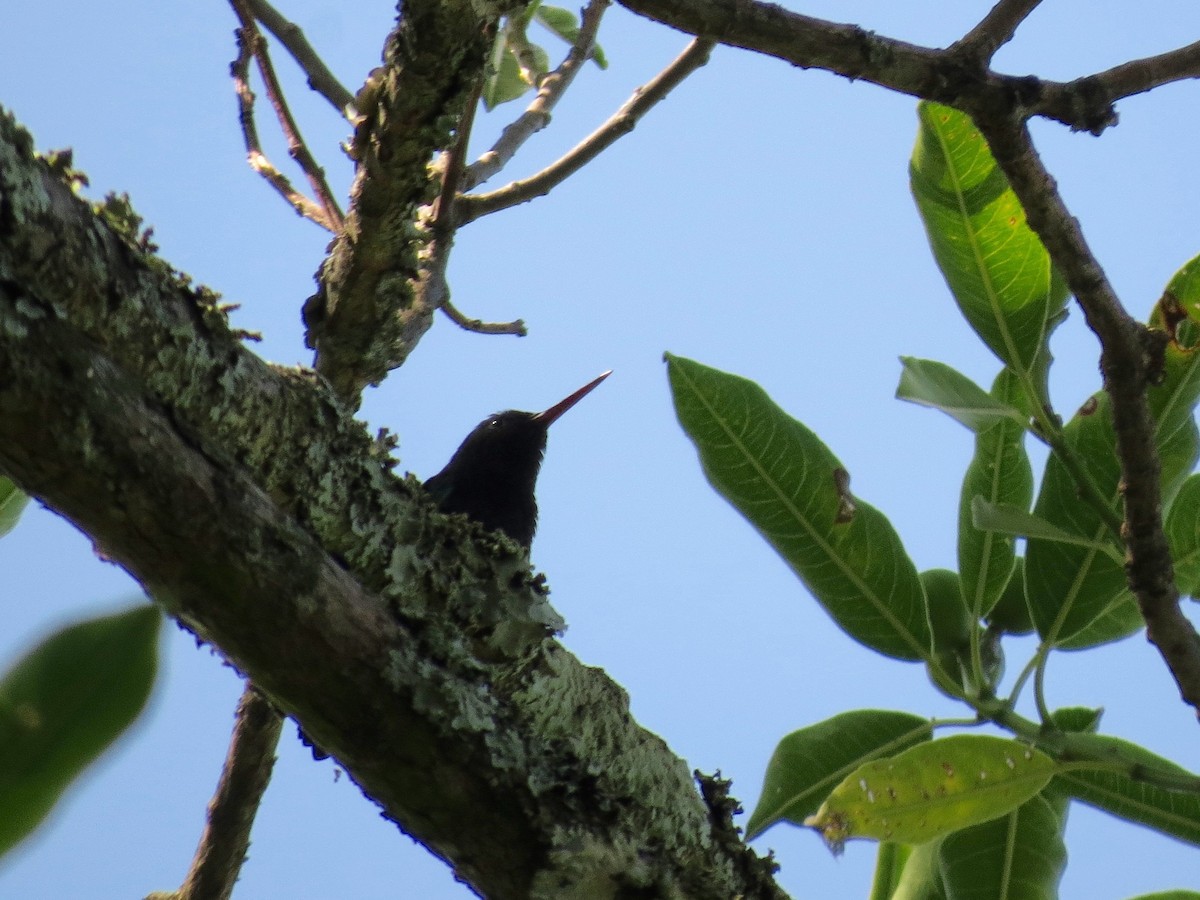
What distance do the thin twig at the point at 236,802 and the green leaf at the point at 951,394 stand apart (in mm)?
1414

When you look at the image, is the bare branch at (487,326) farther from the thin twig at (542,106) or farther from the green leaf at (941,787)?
the green leaf at (941,787)

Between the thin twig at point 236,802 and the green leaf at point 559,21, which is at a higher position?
the green leaf at point 559,21

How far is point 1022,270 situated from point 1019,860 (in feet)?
3.61

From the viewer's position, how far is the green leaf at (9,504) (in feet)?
4.63

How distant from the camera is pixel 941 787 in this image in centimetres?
183

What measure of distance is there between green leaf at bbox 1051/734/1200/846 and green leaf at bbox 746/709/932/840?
0.97ft

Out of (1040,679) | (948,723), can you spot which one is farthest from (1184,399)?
(948,723)

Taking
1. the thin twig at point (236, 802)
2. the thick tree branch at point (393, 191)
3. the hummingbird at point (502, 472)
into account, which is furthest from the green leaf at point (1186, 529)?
the hummingbird at point (502, 472)

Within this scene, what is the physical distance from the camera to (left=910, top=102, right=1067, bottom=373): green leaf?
200 centimetres

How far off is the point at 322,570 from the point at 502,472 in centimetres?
307

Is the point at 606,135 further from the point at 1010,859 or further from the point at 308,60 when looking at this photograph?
the point at 1010,859

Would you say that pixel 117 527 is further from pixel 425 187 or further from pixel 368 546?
pixel 425 187

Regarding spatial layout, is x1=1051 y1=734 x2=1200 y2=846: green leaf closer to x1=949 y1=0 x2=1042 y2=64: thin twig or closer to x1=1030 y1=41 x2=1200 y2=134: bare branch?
x1=1030 y1=41 x2=1200 y2=134: bare branch

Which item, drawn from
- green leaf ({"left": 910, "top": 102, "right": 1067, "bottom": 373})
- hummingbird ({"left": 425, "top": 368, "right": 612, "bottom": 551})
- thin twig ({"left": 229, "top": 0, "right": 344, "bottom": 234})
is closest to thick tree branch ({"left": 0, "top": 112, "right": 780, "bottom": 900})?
green leaf ({"left": 910, "top": 102, "right": 1067, "bottom": 373})
